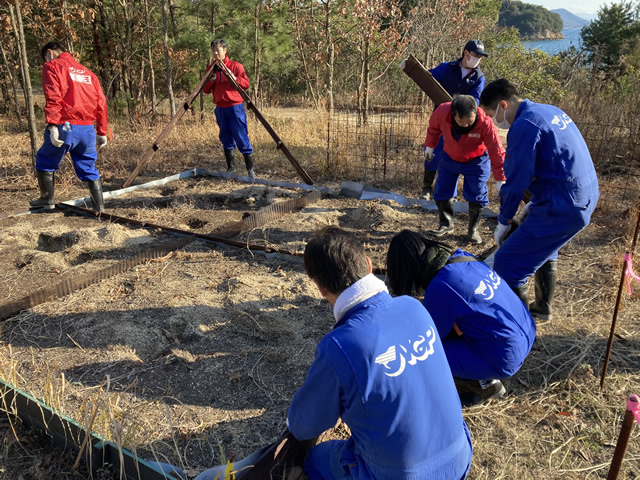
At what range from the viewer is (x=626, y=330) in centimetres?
321

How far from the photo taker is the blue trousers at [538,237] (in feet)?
9.28

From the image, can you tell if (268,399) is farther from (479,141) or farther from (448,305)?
(479,141)

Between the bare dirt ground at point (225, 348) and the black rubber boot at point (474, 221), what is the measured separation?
0.12m

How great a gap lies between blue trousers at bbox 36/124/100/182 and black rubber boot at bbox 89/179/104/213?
0.20 feet

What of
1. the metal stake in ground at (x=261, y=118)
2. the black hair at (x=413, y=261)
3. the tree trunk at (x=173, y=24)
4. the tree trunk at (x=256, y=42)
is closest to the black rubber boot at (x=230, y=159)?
the metal stake in ground at (x=261, y=118)

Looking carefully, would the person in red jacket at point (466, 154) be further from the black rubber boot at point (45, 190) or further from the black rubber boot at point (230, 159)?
the black rubber boot at point (45, 190)

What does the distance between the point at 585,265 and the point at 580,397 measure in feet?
6.29

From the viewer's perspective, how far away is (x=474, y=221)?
462 centimetres

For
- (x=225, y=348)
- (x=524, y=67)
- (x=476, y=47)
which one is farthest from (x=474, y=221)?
(x=524, y=67)

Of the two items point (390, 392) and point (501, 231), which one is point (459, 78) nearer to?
point (501, 231)

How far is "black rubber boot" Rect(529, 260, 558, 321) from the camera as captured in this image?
10.5 ft

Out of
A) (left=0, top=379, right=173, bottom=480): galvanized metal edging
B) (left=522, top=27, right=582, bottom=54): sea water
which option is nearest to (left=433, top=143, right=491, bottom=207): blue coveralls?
(left=0, top=379, right=173, bottom=480): galvanized metal edging

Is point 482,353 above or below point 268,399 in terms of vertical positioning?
above

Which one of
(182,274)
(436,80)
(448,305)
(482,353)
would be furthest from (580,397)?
(436,80)
